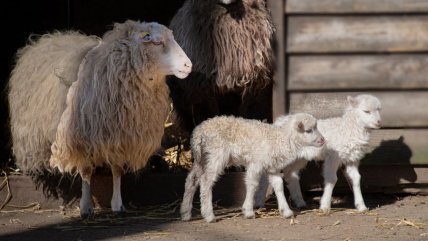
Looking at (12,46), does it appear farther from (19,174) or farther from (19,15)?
(19,174)

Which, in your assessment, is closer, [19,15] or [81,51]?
[81,51]

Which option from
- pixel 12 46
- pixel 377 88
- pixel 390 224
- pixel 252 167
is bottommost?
pixel 390 224

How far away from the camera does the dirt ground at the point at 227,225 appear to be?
611 cm

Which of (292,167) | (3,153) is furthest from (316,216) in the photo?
(3,153)

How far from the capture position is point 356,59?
745 cm

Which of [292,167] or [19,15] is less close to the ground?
[19,15]

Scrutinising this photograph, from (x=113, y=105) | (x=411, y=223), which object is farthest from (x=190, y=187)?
(x=411, y=223)

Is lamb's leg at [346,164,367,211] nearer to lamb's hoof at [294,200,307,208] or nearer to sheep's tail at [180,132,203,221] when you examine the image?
lamb's hoof at [294,200,307,208]

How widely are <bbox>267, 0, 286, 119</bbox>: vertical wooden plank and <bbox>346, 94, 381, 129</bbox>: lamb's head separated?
2.30 feet

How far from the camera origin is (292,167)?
7.16m

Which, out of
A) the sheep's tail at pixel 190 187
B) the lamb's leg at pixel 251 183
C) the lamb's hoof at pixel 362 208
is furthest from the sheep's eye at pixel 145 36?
the lamb's hoof at pixel 362 208

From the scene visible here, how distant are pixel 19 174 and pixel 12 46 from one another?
7.86ft

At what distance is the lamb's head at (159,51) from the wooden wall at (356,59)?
125 cm

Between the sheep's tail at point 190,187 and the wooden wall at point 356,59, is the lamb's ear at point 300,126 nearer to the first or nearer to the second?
the sheep's tail at point 190,187
